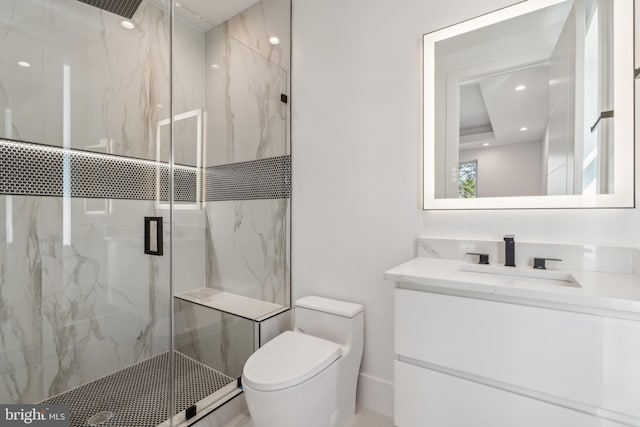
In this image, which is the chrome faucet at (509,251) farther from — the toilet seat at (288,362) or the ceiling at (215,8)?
the ceiling at (215,8)

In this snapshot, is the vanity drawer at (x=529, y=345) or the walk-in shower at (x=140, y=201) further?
the walk-in shower at (x=140, y=201)

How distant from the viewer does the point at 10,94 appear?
158 cm

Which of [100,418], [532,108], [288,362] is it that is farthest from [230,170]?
[532,108]

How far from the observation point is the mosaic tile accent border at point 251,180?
2102mm

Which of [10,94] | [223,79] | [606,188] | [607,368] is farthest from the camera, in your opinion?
[223,79]

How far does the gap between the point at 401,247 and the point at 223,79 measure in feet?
6.19

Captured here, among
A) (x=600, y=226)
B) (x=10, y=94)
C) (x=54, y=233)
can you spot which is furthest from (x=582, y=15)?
(x=54, y=233)

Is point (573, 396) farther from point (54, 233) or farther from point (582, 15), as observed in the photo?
point (54, 233)

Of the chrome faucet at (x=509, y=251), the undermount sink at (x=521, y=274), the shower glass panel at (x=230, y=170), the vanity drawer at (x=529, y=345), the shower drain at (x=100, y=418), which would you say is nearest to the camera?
the vanity drawer at (x=529, y=345)

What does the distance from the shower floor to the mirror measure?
5.76 feet

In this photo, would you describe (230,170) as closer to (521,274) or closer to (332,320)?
(332,320)

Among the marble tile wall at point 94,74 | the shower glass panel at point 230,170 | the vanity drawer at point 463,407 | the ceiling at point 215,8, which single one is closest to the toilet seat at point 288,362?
the vanity drawer at point 463,407

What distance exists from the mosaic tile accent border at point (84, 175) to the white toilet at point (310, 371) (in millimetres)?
1348

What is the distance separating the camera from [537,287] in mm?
979
